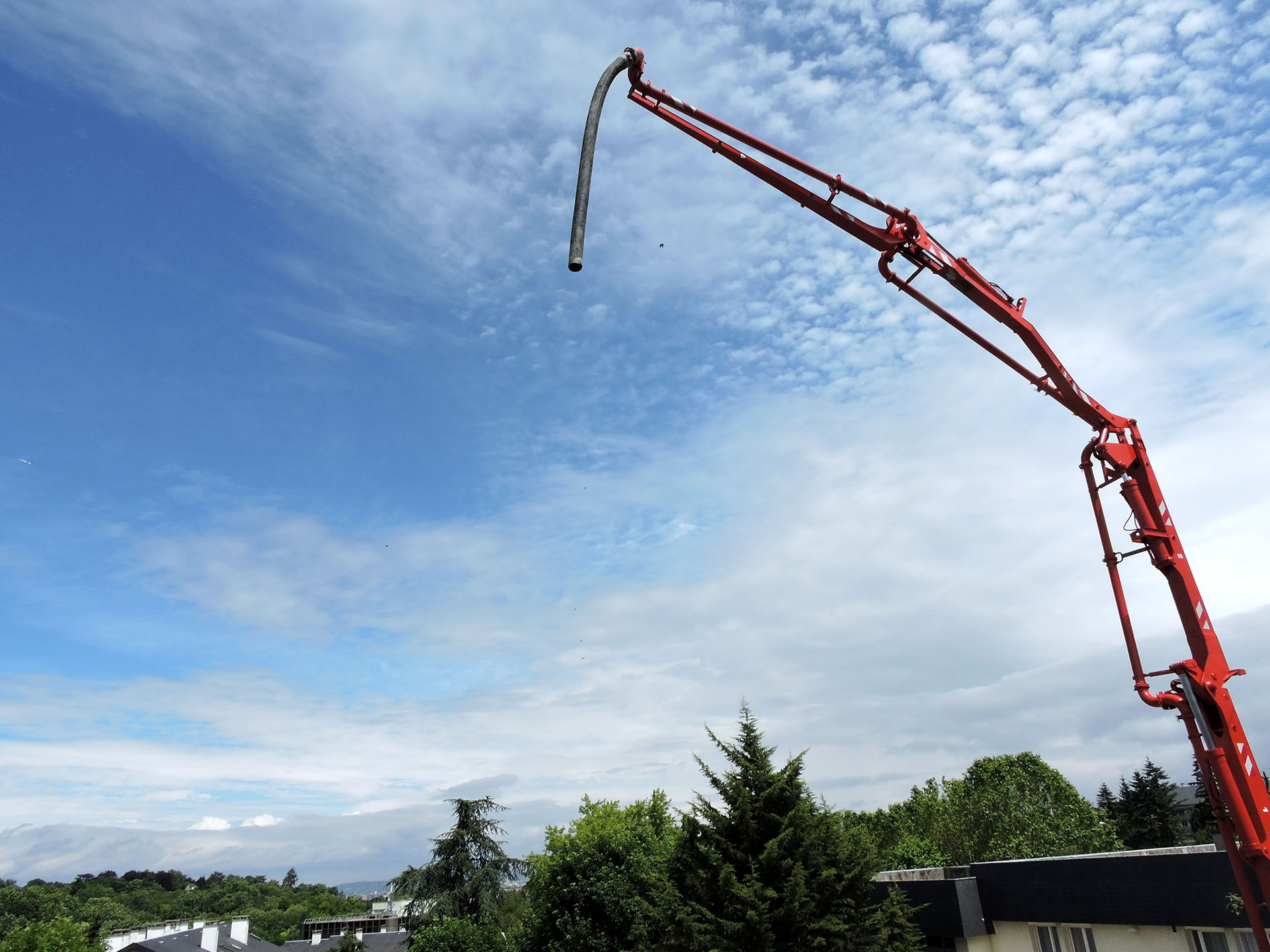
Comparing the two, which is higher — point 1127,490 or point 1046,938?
point 1127,490

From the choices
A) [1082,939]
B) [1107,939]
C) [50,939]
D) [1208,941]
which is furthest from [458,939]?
[1208,941]

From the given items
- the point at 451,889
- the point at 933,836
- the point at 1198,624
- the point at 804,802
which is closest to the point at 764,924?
the point at 804,802

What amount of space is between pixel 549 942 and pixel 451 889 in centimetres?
1258

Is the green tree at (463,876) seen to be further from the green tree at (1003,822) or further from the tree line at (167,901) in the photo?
the tree line at (167,901)

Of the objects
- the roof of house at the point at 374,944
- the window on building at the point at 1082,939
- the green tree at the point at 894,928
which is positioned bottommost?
the roof of house at the point at 374,944

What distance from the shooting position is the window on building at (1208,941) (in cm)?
1817

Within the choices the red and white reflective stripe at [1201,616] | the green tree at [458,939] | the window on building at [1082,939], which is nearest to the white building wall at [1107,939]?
the window on building at [1082,939]

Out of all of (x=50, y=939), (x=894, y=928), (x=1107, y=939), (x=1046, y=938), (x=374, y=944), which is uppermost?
(x=50, y=939)

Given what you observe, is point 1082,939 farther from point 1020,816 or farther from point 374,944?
point 374,944

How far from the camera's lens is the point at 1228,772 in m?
12.2

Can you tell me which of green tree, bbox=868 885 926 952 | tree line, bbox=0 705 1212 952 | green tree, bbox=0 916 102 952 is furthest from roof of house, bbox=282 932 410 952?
green tree, bbox=868 885 926 952

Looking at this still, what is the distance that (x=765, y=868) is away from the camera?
786 inches

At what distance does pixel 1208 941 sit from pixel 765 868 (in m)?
10.1

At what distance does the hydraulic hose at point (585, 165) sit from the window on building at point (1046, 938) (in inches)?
1003
